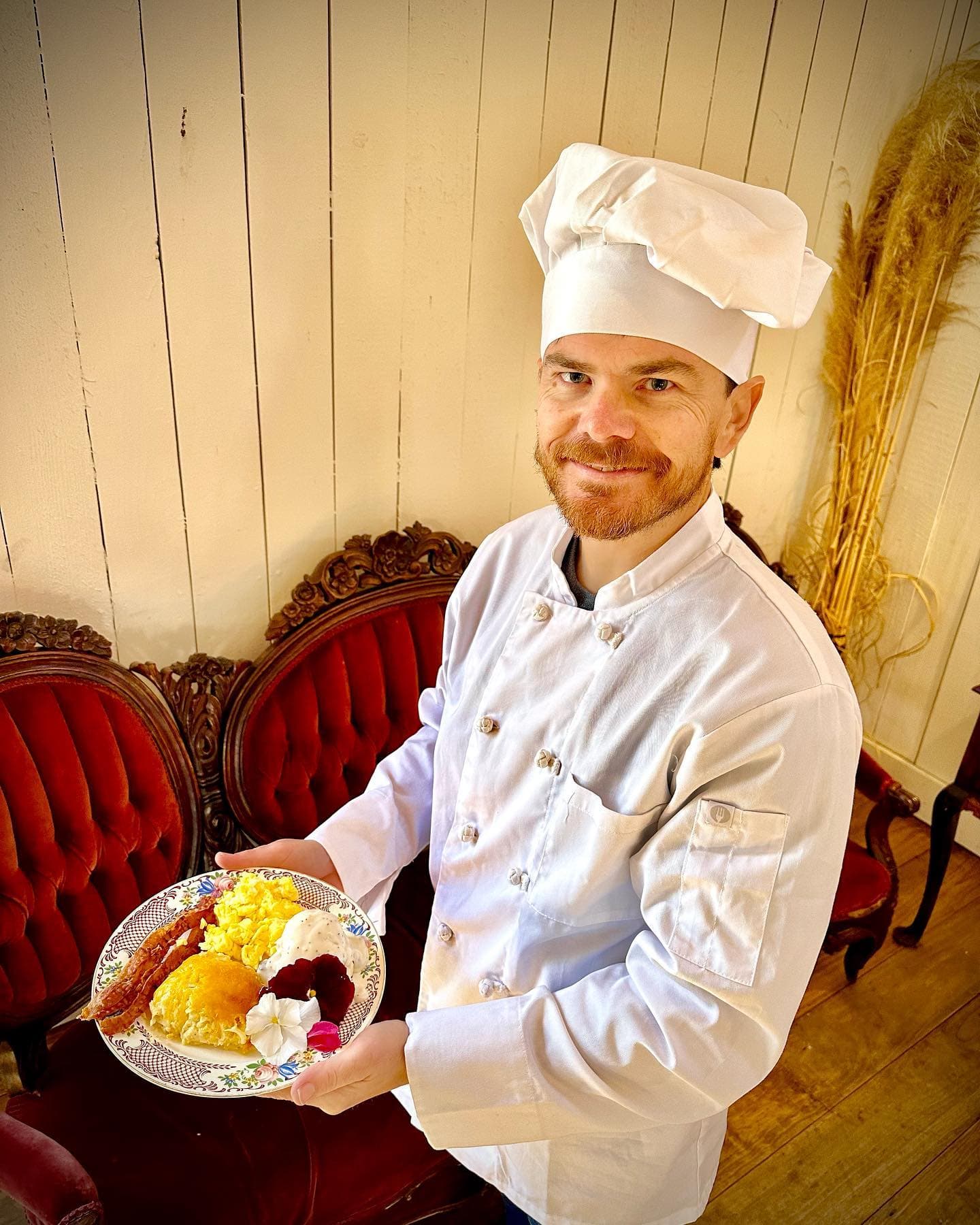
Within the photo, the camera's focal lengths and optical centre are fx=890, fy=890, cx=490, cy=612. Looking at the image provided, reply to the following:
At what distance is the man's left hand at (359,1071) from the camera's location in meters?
1.02

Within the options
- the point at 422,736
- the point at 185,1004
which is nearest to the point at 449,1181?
the point at 185,1004

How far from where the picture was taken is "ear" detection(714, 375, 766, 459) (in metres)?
1.18

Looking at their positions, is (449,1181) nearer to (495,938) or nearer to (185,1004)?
(495,938)

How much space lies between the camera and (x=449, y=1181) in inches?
58.5

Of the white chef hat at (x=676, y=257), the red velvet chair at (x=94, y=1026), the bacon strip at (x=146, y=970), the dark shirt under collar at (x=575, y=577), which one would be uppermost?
the white chef hat at (x=676, y=257)

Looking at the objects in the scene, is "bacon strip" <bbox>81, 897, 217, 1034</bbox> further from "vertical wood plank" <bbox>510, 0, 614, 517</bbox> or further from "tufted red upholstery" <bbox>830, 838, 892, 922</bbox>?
"tufted red upholstery" <bbox>830, 838, 892, 922</bbox>

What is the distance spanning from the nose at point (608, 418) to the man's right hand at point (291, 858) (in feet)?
2.63

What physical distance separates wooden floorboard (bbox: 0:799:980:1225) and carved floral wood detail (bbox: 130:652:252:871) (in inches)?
32.2

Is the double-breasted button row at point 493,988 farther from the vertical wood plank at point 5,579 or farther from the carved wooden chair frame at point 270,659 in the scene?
the vertical wood plank at point 5,579

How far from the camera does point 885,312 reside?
2586 mm

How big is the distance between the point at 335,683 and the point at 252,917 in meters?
0.72

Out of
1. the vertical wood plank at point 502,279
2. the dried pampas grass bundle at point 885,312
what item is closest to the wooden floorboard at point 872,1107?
the dried pampas grass bundle at point 885,312

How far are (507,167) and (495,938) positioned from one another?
1.55 metres

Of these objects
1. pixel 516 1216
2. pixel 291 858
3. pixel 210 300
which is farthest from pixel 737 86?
pixel 516 1216
